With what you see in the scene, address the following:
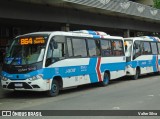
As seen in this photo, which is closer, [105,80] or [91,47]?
[91,47]

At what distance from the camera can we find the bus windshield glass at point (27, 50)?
52.4 ft

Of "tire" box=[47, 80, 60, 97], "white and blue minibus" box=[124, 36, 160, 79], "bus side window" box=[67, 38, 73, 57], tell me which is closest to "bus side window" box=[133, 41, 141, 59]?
"white and blue minibus" box=[124, 36, 160, 79]

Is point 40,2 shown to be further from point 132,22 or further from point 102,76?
point 132,22

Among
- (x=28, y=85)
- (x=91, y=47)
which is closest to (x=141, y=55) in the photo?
(x=91, y=47)

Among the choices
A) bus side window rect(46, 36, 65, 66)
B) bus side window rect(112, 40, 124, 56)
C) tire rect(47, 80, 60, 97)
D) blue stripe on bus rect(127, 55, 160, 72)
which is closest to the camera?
bus side window rect(46, 36, 65, 66)

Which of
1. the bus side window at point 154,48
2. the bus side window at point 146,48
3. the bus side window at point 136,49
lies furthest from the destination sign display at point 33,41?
the bus side window at point 154,48

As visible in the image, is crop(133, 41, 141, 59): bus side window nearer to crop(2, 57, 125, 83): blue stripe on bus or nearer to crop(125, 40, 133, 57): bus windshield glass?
crop(125, 40, 133, 57): bus windshield glass

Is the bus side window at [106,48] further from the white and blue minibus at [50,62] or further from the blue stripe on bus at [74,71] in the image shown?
the white and blue minibus at [50,62]

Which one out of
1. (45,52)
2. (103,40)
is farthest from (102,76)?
(45,52)

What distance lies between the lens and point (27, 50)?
16266 mm

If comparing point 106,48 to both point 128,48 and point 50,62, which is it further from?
point 50,62

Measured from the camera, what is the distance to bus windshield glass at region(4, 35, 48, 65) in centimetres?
1596

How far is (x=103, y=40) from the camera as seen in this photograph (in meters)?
21.5

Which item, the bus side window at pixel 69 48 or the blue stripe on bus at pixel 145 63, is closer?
the bus side window at pixel 69 48
